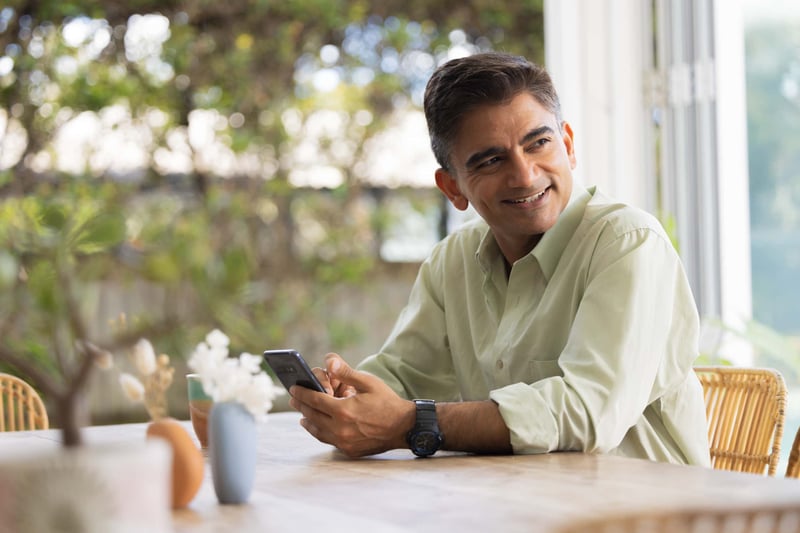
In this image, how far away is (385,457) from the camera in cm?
173

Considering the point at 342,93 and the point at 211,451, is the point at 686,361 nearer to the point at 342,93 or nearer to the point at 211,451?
the point at 211,451

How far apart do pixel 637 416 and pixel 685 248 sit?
2.10 m

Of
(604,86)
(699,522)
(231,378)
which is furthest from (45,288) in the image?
(604,86)


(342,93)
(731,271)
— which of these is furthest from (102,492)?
(342,93)

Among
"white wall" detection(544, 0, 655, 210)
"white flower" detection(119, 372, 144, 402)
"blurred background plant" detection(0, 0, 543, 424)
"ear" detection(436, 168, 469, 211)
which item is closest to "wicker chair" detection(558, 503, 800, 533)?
"white flower" detection(119, 372, 144, 402)

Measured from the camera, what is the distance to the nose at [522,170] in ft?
6.47

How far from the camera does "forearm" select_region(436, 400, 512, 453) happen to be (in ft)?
5.51

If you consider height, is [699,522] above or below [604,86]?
below

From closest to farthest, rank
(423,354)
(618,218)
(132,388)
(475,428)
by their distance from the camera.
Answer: (132,388)
(475,428)
(618,218)
(423,354)

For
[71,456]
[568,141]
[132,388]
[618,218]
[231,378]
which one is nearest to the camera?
[71,456]

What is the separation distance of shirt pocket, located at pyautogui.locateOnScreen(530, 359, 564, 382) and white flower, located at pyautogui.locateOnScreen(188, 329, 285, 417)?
2.54ft

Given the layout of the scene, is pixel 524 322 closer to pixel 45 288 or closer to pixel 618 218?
pixel 618 218

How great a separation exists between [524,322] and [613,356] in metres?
0.31

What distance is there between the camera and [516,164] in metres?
1.97
